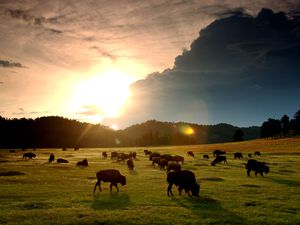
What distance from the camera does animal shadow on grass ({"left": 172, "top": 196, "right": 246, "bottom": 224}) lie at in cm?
1988

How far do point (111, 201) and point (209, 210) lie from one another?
7508 millimetres

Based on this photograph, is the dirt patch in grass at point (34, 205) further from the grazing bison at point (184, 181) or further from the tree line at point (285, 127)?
the tree line at point (285, 127)

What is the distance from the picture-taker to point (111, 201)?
1009 inches

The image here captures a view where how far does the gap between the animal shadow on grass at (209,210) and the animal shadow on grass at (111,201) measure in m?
3.96

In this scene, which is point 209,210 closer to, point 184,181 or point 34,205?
point 184,181

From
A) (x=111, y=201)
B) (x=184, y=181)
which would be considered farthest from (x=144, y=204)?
(x=184, y=181)

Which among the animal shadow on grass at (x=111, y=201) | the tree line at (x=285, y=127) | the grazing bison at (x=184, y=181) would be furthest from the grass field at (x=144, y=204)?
the tree line at (x=285, y=127)

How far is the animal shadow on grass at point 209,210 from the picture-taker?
65.2 feet

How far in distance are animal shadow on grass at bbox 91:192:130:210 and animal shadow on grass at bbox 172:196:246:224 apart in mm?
3962

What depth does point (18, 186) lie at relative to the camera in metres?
32.8

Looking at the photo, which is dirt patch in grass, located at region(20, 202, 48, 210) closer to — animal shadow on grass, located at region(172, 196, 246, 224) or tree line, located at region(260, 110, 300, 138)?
animal shadow on grass, located at region(172, 196, 246, 224)

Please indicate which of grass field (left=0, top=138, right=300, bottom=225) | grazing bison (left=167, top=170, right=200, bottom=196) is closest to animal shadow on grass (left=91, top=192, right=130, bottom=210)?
grass field (left=0, top=138, right=300, bottom=225)

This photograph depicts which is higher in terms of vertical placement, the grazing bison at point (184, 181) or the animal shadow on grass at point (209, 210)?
the grazing bison at point (184, 181)

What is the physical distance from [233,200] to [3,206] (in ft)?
54.5
